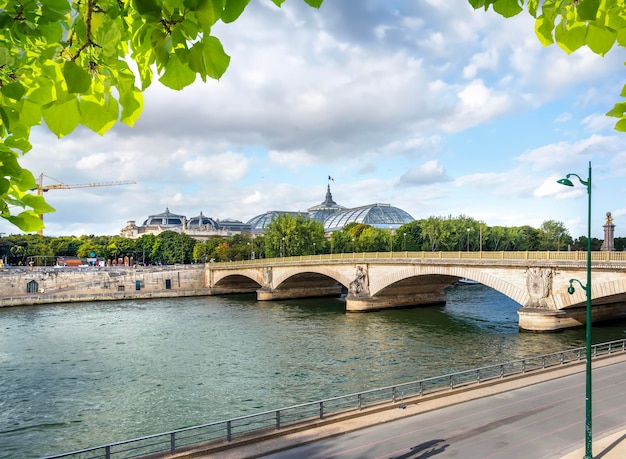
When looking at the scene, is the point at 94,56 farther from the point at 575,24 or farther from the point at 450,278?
the point at 450,278

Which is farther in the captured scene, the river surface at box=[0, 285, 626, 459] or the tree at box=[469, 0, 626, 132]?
the river surface at box=[0, 285, 626, 459]

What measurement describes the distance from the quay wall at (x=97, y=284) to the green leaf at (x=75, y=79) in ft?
274

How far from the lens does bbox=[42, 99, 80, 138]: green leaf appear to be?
8.77ft

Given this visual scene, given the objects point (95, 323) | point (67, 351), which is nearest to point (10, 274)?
point (95, 323)

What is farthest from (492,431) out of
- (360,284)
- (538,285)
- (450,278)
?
(450,278)

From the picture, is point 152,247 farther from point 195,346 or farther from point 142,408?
point 142,408

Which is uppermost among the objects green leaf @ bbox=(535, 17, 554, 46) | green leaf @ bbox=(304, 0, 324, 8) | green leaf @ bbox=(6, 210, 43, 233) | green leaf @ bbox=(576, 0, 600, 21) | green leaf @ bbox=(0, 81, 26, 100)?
green leaf @ bbox=(535, 17, 554, 46)

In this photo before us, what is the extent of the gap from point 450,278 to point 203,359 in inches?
1503

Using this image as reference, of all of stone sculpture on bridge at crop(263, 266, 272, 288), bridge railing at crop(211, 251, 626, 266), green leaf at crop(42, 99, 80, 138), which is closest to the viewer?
green leaf at crop(42, 99, 80, 138)

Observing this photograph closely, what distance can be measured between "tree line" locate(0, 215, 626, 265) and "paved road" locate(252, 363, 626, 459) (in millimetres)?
70189

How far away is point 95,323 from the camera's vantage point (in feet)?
180

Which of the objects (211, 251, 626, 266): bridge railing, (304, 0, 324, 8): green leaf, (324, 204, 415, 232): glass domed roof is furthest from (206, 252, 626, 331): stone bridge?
(324, 204, 415, 232): glass domed roof

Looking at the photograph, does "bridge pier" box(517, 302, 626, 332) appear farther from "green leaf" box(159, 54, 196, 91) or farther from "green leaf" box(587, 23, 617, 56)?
"green leaf" box(159, 54, 196, 91)

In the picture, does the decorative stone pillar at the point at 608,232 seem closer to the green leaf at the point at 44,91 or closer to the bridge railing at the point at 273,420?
the bridge railing at the point at 273,420
